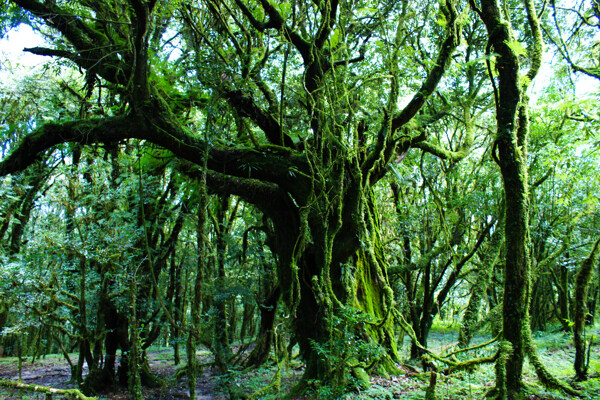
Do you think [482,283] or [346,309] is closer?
[346,309]

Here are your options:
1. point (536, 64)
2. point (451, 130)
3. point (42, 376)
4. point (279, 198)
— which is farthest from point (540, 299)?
point (42, 376)

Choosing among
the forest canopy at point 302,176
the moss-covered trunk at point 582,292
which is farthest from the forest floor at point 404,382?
the moss-covered trunk at point 582,292

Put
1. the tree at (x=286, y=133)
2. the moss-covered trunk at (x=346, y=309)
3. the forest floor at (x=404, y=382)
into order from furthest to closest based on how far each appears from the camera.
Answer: the tree at (x=286, y=133) → the moss-covered trunk at (x=346, y=309) → the forest floor at (x=404, y=382)

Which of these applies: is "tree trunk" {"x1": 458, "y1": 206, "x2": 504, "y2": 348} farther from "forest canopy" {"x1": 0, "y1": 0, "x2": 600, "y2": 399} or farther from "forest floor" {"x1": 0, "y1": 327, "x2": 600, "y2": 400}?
"forest floor" {"x1": 0, "y1": 327, "x2": 600, "y2": 400}

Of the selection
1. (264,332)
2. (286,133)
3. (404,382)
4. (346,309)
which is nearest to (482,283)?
(404,382)

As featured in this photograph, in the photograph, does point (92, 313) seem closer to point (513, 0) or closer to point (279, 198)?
point (279, 198)

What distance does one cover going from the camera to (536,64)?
3814 millimetres

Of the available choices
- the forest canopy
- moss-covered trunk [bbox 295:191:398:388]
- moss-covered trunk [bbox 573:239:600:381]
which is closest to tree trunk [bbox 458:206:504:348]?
the forest canopy

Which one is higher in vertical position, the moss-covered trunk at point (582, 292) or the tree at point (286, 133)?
the tree at point (286, 133)

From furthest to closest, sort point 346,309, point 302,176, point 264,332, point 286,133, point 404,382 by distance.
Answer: point 264,332, point 286,133, point 302,176, point 404,382, point 346,309

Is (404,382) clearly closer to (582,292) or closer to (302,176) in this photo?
(582,292)

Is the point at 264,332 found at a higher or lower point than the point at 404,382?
A: higher

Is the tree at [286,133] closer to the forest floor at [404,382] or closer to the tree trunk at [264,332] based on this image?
the forest floor at [404,382]

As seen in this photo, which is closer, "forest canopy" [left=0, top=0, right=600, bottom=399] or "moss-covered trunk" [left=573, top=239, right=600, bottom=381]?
"moss-covered trunk" [left=573, top=239, right=600, bottom=381]
